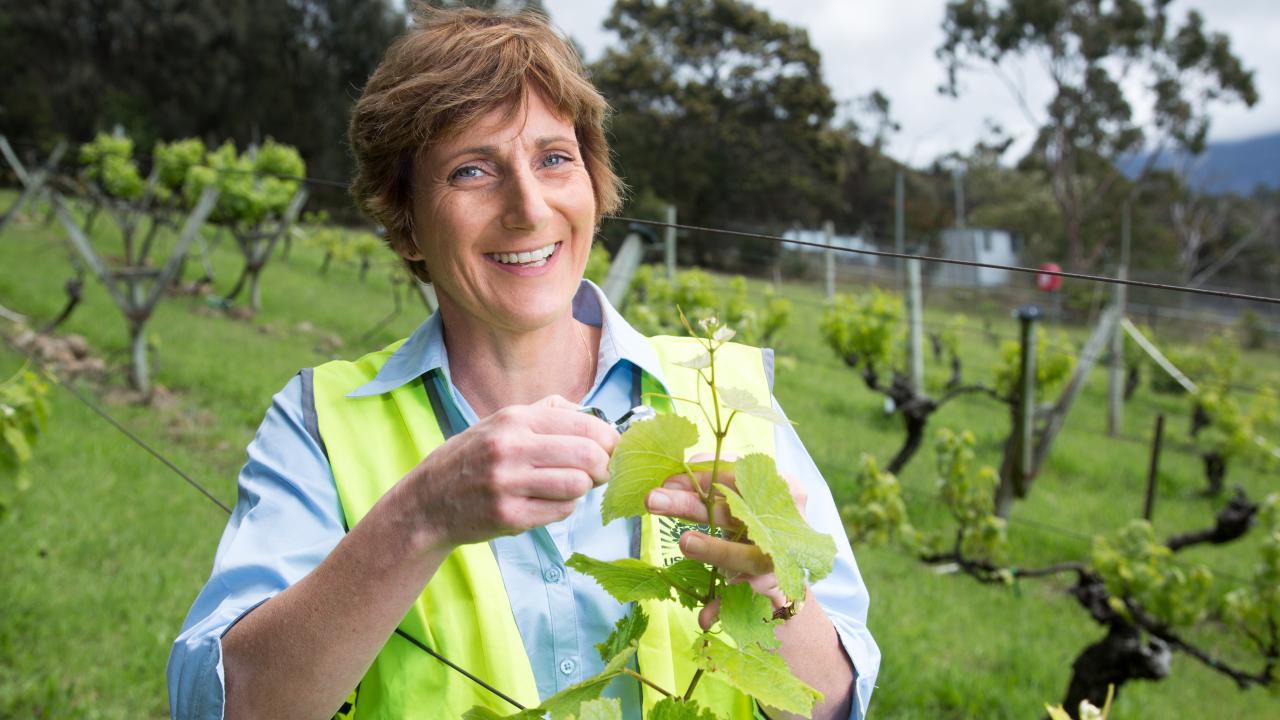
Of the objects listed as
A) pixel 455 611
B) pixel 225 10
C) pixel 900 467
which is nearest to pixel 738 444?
pixel 455 611

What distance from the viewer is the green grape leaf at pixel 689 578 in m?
0.86

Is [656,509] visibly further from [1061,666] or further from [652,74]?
[652,74]

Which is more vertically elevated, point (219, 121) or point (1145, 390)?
point (219, 121)

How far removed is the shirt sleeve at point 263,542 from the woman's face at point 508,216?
0.28 m

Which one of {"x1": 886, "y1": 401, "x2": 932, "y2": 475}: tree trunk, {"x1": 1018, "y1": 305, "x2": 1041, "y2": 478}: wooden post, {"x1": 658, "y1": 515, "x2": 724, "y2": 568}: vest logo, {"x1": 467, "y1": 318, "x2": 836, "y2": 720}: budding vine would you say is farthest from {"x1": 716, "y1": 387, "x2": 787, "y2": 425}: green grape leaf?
{"x1": 886, "y1": 401, "x2": 932, "y2": 475}: tree trunk

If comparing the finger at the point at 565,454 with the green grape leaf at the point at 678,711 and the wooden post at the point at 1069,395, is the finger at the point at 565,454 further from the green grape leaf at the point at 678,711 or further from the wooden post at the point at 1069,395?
the wooden post at the point at 1069,395

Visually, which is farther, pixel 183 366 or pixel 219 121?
pixel 219 121

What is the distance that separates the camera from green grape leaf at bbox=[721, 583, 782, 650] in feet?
2.66

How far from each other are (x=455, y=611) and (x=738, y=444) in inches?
16.2

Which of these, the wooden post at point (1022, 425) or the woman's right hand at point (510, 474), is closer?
the woman's right hand at point (510, 474)

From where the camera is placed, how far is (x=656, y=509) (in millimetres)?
836

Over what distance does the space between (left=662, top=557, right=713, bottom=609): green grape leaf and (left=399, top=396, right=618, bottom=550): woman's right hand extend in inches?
4.2

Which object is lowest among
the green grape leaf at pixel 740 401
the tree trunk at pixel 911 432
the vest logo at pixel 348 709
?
the tree trunk at pixel 911 432

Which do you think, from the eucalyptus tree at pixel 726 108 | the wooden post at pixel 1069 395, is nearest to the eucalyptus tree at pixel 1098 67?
the eucalyptus tree at pixel 726 108
